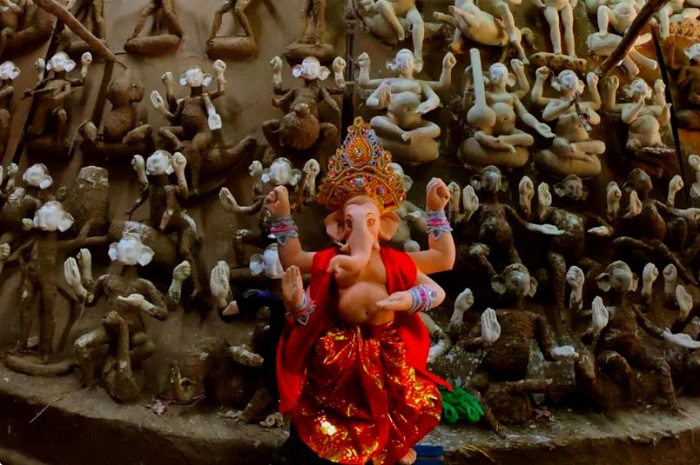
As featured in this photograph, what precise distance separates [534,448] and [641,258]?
158 cm

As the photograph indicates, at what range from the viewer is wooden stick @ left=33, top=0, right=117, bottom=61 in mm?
3835

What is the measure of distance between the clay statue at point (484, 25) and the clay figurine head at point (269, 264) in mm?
1959

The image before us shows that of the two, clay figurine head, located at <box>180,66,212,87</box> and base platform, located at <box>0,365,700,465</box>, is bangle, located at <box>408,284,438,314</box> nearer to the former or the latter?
base platform, located at <box>0,365,700,465</box>

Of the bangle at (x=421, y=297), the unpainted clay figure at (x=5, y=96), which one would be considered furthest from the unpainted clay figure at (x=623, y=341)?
the unpainted clay figure at (x=5, y=96)

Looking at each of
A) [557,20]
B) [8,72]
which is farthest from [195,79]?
[557,20]

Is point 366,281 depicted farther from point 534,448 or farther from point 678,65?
point 678,65

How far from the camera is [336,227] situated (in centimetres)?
232

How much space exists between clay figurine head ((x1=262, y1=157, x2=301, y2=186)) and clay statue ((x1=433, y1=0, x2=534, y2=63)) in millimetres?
1592

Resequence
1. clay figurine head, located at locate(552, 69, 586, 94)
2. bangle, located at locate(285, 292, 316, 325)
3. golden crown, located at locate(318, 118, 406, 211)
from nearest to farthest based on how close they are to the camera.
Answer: bangle, located at locate(285, 292, 316, 325)
golden crown, located at locate(318, 118, 406, 211)
clay figurine head, located at locate(552, 69, 586, 94)

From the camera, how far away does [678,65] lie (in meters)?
4.79

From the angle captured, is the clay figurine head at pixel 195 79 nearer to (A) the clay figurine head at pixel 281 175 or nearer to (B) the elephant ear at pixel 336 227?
(A) the clay figurine head at pixel 281 175

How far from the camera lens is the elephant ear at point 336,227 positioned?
2.29m

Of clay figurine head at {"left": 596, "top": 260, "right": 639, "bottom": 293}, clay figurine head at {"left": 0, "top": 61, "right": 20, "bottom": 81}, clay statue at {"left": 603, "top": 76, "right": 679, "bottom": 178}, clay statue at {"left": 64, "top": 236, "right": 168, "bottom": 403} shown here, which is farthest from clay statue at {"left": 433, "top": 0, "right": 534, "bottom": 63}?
clay figurine head at {"left": 0, "top": 61, "right": 20, "bottom": 81}

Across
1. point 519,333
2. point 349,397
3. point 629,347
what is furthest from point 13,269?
point 629,347
